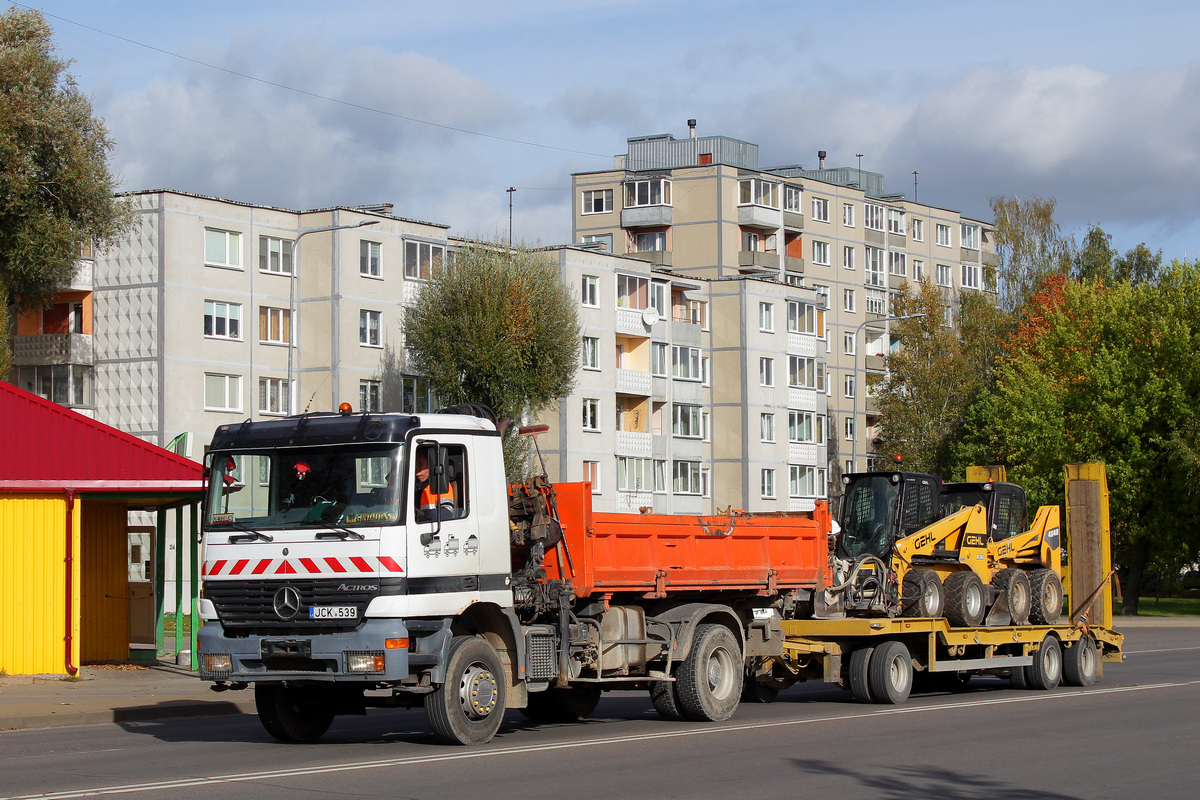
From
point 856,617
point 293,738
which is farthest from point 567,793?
point 856,617

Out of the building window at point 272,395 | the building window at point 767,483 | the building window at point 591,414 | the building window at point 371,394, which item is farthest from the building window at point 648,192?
the building window at point 272,395

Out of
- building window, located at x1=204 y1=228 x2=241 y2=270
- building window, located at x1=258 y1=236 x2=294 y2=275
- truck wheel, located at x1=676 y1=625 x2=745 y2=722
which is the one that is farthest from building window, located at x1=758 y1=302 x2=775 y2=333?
truck wheel, located at x1=676 y1=625 x2=745 y2=722

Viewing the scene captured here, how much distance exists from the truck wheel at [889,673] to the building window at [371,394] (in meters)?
36.7

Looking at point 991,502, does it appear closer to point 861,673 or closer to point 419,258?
point 861,673

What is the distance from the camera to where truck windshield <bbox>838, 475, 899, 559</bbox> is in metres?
19.5

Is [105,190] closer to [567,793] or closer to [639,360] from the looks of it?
[639,360]

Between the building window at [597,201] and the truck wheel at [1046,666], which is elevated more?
the building window at [597,201]

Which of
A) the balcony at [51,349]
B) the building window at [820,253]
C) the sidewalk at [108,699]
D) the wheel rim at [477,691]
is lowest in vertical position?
the sidewalk at [108,699]

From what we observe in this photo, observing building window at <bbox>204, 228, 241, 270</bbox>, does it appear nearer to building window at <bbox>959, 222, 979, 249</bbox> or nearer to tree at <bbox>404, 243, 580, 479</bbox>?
tree at <bbox>404, 243, 580, 479</bbox>

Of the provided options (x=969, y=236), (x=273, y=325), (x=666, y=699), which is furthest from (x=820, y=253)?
(x=666, y=699)

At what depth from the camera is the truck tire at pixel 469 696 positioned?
12.8 metres

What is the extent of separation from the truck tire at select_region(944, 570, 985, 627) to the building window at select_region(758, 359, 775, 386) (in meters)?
53.6

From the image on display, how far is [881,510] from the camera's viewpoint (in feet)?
64.7

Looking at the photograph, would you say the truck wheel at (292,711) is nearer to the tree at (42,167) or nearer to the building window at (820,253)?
the tree at (42,167)
